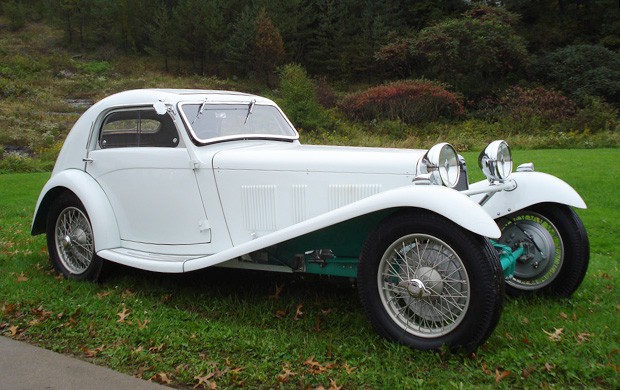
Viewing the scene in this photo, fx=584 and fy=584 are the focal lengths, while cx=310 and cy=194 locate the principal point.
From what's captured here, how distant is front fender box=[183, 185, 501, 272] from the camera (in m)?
3.44

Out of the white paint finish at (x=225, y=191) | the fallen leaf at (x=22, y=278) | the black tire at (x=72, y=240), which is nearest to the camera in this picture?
the white paint finish at (x=225, y=191)

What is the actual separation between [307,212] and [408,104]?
19529mm

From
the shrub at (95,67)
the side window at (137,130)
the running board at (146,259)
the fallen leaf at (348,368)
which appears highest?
the shrub at (95,67)

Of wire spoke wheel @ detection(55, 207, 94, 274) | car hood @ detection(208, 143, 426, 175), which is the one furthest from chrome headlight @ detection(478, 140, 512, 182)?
wire spoke wheel @ detection(55, 207, 94, 274)

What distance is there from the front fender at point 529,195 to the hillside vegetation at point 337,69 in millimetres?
1939

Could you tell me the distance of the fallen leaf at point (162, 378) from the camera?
11.5ft

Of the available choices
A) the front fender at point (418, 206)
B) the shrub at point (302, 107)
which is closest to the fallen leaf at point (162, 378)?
the front fender at point (418, 206)

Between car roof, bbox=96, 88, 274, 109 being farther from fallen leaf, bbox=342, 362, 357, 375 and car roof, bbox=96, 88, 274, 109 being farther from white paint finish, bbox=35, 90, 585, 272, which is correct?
fallen leaf, bbox=342, 362, 357, 375

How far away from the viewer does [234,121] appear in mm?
5430

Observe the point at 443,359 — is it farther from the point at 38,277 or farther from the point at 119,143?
the point at 38,277

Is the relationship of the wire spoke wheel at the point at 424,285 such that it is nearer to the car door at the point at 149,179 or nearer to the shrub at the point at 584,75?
the car door at the point at 149,179

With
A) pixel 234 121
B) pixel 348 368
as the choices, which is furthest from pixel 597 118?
pixel 348 368

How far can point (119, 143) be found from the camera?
18.2 feet

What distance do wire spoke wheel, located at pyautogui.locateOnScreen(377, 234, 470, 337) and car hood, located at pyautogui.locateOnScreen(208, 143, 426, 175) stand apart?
0.63 m
